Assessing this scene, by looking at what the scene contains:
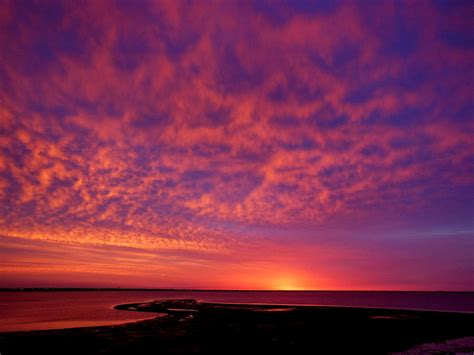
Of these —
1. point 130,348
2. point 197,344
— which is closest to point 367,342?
point 197,344

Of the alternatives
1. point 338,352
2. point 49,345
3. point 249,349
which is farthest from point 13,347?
point 338,352

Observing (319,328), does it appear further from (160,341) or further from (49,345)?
(49,345)

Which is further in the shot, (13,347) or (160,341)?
(160,341)

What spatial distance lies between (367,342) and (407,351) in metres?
4.88

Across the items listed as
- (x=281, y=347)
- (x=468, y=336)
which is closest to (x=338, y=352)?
(x=281, y=347)

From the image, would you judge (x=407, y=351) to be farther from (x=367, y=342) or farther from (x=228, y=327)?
(x=228, y=327)

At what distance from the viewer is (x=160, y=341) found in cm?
3058

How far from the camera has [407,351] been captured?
2714 centimetres

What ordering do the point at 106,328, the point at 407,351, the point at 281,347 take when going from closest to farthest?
1. the point at 407,351
2. the point at 281,347
3. the point at 106,328

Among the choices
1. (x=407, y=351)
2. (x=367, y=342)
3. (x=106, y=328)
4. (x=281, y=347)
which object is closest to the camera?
(x=407, y=351)

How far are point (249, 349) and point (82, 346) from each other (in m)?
13.7

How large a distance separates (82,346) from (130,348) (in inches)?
169

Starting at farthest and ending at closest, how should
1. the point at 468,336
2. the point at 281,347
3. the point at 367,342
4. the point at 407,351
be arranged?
the point at 468,336, the point at 367,342, the point at 281,347, the point at 407,351

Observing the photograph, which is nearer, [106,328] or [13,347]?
[13,347]
